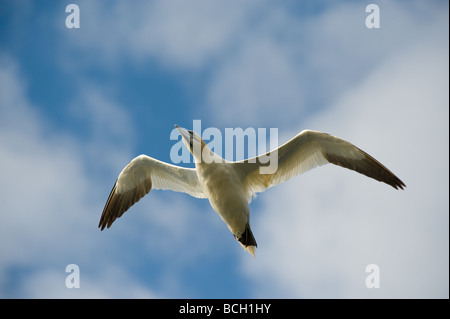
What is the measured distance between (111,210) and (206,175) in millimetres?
2944

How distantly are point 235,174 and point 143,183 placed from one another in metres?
2.58

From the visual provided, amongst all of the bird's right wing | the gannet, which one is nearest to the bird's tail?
the gannet

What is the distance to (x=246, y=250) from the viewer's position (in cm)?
1058

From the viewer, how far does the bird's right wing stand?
11.6 meters

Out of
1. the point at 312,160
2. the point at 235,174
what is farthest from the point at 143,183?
the point at 312,160

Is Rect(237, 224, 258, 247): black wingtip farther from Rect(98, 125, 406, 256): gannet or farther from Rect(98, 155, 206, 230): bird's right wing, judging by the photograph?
Rect(98, 155, 206, 230): bird's right wing

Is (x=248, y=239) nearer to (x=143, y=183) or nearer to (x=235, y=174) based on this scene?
(x=235, y=174)

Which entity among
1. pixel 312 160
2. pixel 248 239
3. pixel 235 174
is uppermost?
pixel 312 160

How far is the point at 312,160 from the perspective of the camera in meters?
10.8

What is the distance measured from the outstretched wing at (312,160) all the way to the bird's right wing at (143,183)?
1.56 metres

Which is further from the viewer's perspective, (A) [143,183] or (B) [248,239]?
(A) [143,183]

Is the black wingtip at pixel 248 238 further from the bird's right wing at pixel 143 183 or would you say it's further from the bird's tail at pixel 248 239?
the bird's right wing at pixel 143 183
